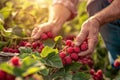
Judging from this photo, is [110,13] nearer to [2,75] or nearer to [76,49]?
[76,49]

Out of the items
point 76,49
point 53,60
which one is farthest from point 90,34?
point 53,60

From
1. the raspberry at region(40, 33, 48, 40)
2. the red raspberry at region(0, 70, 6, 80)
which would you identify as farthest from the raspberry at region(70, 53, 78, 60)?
the red raspberry at region(0, 70, 6, 80)

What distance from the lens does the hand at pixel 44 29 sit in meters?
1.99

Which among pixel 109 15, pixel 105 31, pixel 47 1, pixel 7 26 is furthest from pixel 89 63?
pixel 47 1

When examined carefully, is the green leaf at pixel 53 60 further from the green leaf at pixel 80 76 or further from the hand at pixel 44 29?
the hand at pixel 44 29

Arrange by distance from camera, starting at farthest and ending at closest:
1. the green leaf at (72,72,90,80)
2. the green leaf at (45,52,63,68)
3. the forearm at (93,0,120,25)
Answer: the forearm at (93,0,120,25)
the green leaf at (72,72,90,80)
the green leaf at (45,52,63,68)

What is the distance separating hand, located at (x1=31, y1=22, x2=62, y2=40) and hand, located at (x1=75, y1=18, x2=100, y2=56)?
0.25 metres

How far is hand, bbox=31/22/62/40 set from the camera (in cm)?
199

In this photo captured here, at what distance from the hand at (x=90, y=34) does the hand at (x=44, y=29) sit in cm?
25


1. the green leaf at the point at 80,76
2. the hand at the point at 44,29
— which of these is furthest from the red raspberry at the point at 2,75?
the hand at the point at 44,29

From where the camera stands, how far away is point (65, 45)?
189cm

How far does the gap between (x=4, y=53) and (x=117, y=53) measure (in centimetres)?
113

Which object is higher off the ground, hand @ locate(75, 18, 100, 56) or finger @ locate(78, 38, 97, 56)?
hand @ locate(75, 18, 100, 56)

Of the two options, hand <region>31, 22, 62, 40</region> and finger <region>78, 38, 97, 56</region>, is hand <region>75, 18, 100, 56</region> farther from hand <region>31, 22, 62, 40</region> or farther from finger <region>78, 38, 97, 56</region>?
hand <region>31, 22, 62, 40</region>
